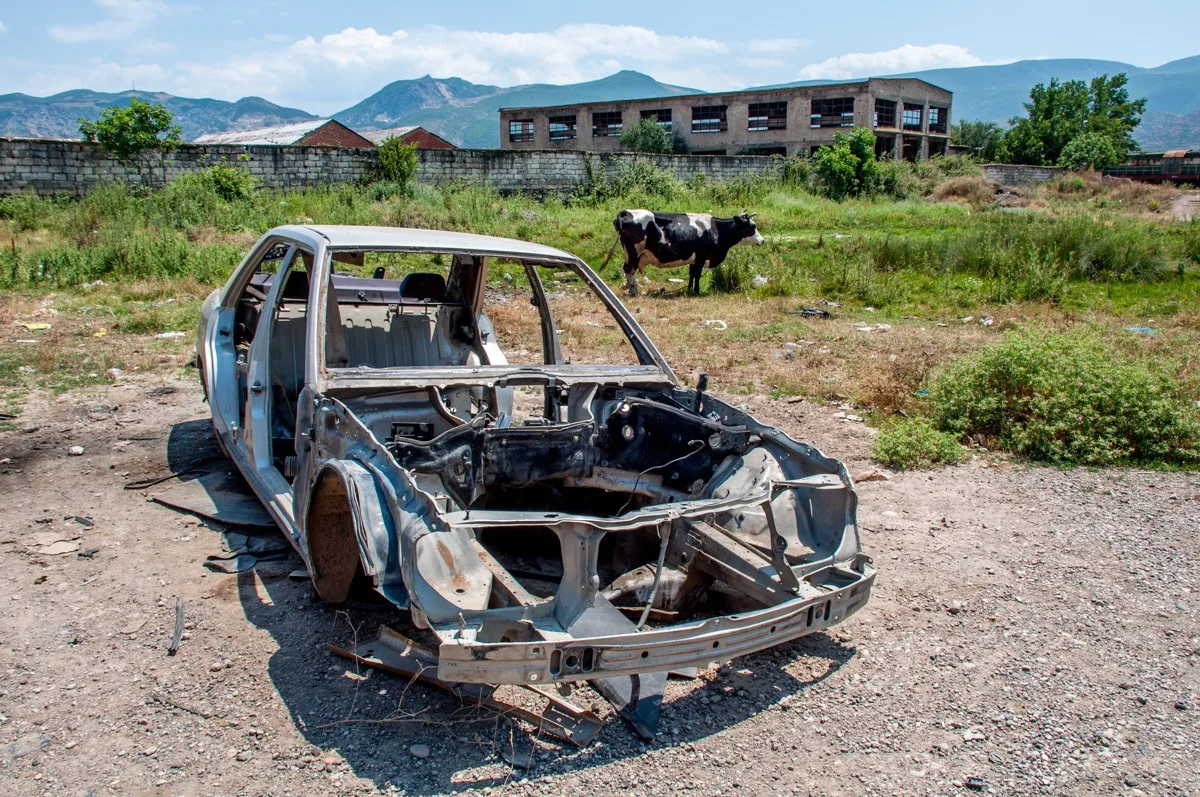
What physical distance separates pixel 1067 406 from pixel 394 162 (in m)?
17.0

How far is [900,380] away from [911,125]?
41660 mm

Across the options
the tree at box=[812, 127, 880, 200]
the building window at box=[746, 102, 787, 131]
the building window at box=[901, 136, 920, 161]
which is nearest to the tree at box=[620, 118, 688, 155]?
the building window at box=[746, 102, 787, 131]

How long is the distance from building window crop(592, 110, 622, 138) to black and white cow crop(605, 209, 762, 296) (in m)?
31.9

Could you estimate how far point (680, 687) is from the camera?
133 inches


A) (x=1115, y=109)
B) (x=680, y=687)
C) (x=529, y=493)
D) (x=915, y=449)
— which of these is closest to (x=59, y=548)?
(x=529, y=493)

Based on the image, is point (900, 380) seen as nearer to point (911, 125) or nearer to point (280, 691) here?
point (280, 691)

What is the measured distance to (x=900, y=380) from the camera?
799 centimetres

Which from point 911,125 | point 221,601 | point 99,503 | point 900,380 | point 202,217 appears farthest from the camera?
point 911,125

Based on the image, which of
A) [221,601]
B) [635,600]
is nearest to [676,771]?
[635,600]

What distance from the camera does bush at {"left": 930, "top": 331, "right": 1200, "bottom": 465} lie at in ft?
20.7

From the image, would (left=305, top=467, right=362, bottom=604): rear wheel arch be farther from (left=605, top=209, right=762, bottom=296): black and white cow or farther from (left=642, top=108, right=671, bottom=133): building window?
(left=642, top=108, right=671, bottom=133): building window

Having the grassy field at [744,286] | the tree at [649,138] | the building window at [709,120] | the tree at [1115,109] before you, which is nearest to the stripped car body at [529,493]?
the grassy field at [744,286]

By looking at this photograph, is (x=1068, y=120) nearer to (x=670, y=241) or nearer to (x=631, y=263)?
(x=670, y=241)

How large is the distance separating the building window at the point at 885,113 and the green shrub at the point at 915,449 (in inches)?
1496
